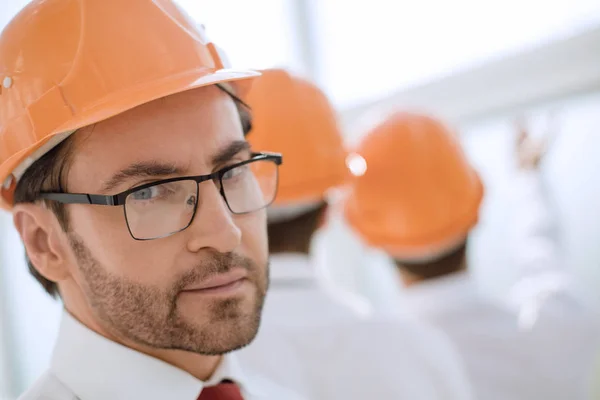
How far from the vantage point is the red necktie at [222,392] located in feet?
3.29

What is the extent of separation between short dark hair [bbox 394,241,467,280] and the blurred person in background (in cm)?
24

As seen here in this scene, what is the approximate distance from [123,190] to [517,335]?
1399 millimetres

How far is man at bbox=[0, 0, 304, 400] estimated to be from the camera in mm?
909

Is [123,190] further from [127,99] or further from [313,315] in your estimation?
[313,315]

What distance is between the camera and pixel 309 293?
1.64 m

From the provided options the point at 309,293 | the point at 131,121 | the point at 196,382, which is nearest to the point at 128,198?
the point at 131,121

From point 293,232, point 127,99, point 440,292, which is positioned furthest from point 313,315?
point 127,99

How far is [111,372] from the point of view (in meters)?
0.95

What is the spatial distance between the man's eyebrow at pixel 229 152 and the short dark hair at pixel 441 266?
1.12m

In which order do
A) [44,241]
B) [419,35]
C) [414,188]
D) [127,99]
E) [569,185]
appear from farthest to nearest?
[419,35] < [569,185] < [414,188] < [44,241] < [127,99]

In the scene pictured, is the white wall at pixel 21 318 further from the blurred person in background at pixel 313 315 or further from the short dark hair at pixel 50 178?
the short dark hair at pixel 50 178

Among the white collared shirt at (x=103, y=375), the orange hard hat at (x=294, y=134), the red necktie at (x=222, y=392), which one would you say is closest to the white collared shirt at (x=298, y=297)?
the orange hard hat at (x=294, y=134)

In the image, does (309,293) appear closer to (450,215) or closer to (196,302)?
(450,215)

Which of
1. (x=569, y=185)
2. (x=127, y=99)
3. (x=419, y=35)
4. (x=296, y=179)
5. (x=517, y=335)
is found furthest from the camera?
(x=419, y=35)
